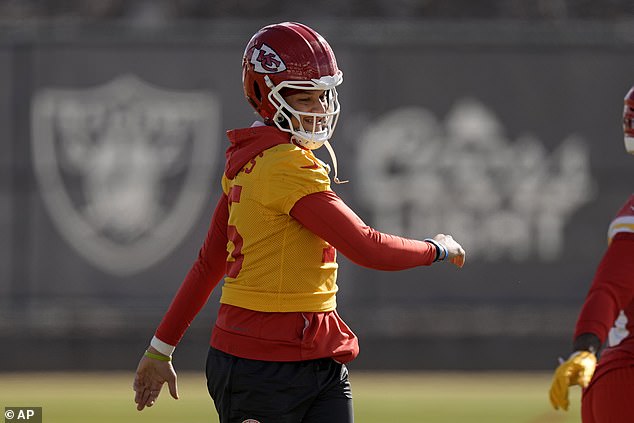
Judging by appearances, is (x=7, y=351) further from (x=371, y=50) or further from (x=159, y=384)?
(x=159, y=384)

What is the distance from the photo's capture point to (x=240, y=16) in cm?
1551

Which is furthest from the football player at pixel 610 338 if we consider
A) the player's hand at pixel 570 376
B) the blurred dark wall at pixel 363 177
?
the blurred dark wall at pixel 363 177

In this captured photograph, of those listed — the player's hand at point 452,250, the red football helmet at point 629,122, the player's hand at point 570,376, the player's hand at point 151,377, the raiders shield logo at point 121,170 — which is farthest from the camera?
the raiders shield logo at point 121,170

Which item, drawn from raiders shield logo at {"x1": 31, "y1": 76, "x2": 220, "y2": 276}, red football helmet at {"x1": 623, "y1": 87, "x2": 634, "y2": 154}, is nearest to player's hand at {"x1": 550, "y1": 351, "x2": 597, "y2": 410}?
red football helmet at {"x1": 623, "y1": 87, "x2": 634, "y2": 154}

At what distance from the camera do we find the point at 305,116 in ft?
13.9

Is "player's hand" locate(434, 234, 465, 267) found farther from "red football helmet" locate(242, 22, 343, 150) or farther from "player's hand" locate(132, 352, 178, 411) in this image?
"player's hand" locate(132, 352, 178, 411)

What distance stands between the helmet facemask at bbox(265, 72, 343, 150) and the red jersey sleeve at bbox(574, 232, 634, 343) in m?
0.95

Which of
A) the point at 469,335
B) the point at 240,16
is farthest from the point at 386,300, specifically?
the point at 240,16

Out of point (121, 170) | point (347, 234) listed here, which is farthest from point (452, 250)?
point (121, 170)

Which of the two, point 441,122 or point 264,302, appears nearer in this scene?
point 264,302

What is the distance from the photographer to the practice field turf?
932 centimetres

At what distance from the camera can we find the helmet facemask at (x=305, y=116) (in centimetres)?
422

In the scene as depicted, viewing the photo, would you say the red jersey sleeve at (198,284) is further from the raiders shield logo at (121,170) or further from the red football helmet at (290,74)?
the raiders shield logo at (121,170)

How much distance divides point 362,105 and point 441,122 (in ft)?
2.43
